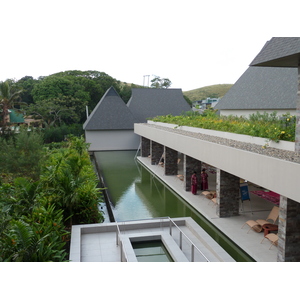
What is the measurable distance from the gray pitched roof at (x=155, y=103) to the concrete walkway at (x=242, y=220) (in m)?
21.5

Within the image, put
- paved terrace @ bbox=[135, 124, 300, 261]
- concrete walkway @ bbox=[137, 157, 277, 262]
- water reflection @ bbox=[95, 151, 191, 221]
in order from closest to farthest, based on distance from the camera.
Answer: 1. paved terrace @ bbox=[135, 124, 300, 261]
2. concrete walkway @ bbox=[137, 157, 277, 262]
3. water reflection @ bbox=[95, 151, 191, 221]

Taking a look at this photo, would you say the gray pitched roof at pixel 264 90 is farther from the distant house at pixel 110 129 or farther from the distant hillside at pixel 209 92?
the distant hillside at pixel 209 92

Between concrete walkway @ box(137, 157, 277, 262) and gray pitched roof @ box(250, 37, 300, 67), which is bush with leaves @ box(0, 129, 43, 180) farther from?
gray pitched roof @ box(250, 37, 300, 67)

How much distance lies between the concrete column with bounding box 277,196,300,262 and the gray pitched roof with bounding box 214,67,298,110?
485 inches

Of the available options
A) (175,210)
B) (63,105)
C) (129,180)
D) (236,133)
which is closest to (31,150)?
(129,180)

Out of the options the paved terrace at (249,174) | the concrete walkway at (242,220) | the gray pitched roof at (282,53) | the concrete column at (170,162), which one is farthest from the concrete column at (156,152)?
the gray pitched roof at (282,53)

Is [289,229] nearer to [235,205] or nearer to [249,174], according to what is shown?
[249,174]

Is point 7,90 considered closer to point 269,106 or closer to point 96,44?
point 269,106

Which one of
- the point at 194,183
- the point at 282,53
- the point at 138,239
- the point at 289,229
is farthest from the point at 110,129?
the point at 289,229

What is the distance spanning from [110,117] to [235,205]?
25224 millimetres

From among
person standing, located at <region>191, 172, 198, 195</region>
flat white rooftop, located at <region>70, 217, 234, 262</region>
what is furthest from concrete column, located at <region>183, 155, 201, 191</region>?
flat white rooftop, located at <region>70, 217, 234, 262</region>

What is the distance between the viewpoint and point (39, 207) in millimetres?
11078

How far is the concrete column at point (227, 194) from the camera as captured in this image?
42.1 ft

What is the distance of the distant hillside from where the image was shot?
423 feet
